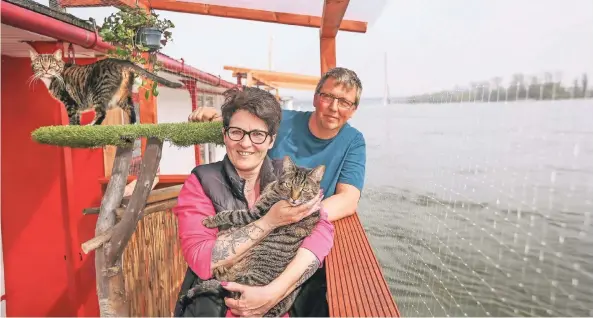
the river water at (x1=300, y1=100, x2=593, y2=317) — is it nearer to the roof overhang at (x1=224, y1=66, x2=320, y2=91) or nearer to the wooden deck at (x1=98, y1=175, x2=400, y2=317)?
the wooden deck at (x1=98, y1=175, x2=400, y2=317)

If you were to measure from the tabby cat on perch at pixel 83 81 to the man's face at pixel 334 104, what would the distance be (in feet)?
4.05

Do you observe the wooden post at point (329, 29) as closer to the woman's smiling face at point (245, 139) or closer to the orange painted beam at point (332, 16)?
the orange painted beam at point (332, 16)

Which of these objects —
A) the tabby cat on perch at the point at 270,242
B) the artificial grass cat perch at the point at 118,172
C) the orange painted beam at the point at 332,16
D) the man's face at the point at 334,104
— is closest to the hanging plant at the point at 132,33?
the artificial grass cat perch at the point at 118,172

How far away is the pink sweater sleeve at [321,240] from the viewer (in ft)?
4.20

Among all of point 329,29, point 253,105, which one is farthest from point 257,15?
point 253,105

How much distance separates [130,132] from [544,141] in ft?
7.76

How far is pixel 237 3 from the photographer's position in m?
2.87

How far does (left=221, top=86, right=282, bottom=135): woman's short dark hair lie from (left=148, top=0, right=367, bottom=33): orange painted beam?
190 centimetres

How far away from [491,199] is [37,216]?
4.95 meters

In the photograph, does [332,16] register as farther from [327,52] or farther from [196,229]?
[196,229]

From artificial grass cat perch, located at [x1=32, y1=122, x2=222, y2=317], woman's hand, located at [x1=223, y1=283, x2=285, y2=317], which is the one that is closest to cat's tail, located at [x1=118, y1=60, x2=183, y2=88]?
artificial grass cat perch, located at [x1=32, y1=122, x2=222, y2=317]

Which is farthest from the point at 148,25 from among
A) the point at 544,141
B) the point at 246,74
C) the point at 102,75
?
the point at 246,74

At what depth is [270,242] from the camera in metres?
1.26

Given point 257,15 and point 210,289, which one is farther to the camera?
point 257,15
